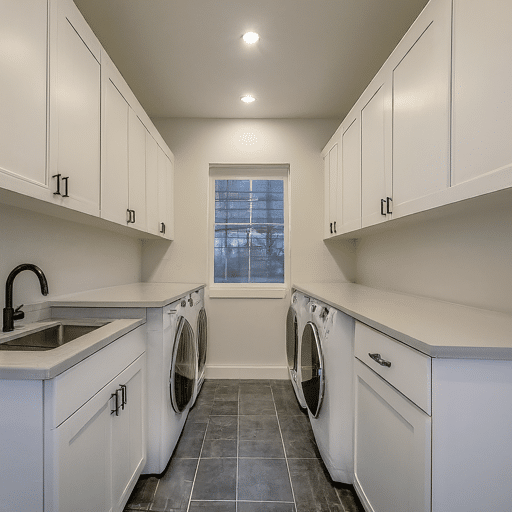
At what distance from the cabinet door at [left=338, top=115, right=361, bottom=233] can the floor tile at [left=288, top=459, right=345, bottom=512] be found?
1.49 meters

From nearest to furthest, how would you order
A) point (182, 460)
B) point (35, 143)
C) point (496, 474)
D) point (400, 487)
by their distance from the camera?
point (496, 474), point (400, 487), point (35, 143), point (182, 460)

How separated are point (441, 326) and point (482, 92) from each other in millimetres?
782

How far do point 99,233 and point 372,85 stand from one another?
81.3 inches

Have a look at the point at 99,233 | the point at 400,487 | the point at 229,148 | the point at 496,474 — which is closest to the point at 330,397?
the point at 400,487

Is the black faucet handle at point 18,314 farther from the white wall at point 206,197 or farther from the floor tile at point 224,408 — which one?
the white wall at point 206,197

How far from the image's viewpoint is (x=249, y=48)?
227cm

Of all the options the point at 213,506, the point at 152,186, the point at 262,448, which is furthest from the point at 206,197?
the point at 213,506

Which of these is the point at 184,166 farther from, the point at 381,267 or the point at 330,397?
the point at 330,397

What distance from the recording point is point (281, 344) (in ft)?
11.1

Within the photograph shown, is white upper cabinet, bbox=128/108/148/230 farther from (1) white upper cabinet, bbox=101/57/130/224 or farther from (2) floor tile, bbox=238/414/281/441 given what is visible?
(2) floor tile, bbox=238/414/281/441

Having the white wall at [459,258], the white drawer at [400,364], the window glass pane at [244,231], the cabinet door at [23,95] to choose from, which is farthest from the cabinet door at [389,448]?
the window glass pane at [244,231]

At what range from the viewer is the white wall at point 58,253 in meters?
1.55

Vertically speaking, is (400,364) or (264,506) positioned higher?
(400,364)

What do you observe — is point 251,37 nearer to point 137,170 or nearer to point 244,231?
point 137,170
